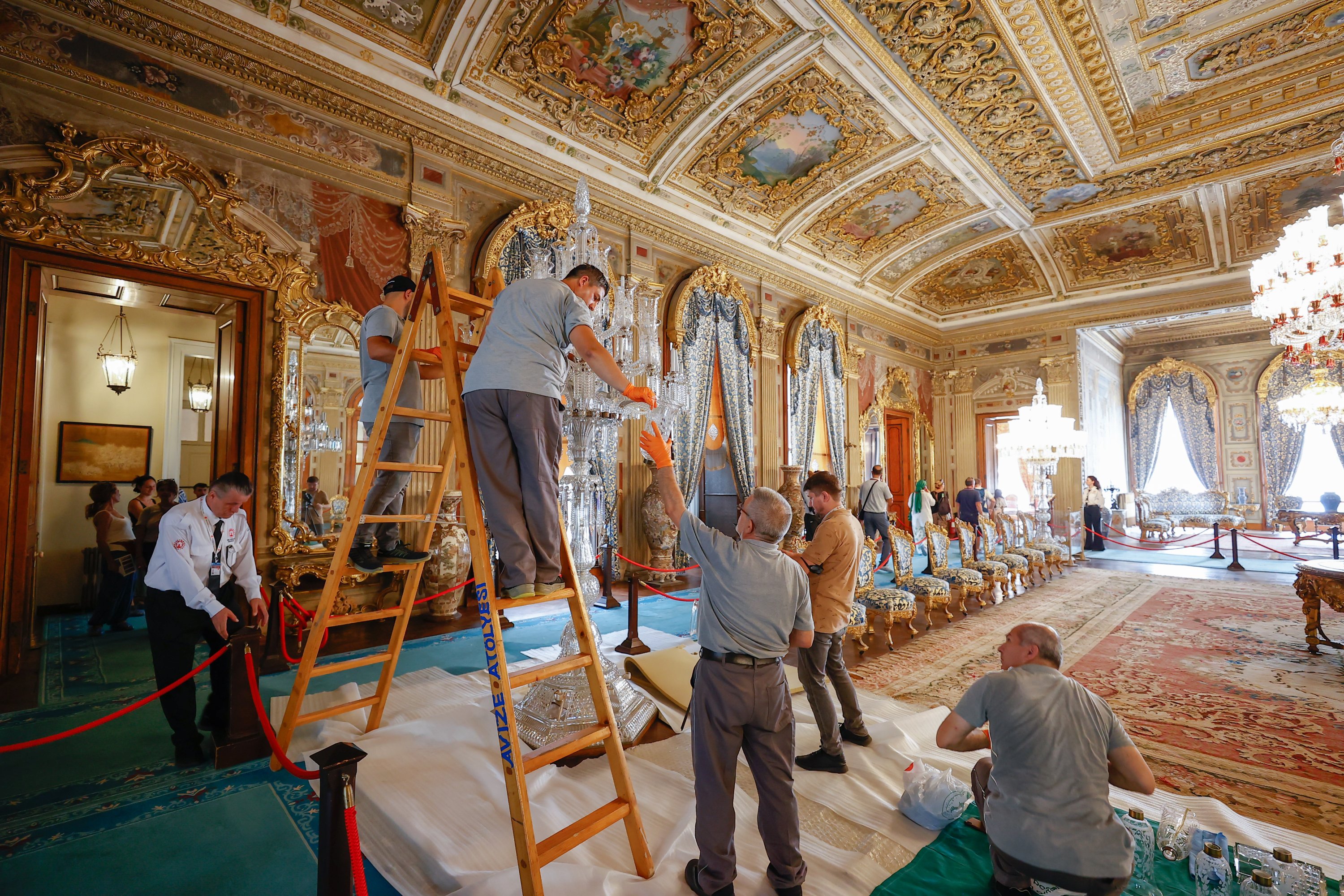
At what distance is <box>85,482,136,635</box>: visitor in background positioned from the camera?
529 centimetres

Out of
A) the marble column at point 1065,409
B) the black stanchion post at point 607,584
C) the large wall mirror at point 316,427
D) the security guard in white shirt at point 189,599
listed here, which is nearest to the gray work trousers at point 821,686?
the black stanchion post at point 607,584

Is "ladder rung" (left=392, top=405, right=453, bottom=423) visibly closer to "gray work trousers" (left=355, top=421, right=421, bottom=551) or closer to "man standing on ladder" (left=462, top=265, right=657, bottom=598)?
→ "gray work trousers" (left=355, top=421, right=421, bottom=551)

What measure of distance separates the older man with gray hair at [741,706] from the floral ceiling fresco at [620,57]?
17.4ft

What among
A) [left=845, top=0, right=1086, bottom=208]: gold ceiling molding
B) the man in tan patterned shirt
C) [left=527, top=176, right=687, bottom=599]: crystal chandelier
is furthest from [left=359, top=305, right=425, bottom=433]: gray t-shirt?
[left=845, top=0, right=1086, bottom=208]: gold ceiling molding

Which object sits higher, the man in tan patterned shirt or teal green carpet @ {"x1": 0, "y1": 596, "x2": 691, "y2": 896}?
the man in tan patterned shirt

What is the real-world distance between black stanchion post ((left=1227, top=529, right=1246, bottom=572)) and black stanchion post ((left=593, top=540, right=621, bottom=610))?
9.79 metres

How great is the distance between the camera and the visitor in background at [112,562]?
5293mm

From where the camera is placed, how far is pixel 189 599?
287 cm

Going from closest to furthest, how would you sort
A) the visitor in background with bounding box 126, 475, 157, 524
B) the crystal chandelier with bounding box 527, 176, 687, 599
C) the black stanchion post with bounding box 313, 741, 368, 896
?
the black stanchion post with bounding box 313, 741, 368, 896, the crystal chandelier with bounding box 527, 176, 687, 599, the visitor in background with bounding box 126, 475, 157, 524

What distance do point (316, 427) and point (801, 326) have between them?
301 inches

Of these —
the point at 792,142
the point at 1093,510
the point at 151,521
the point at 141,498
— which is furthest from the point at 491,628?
the point at 1093,510

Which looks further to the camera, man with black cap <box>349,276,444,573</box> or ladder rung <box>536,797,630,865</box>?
man with black cap <box>349,276,444,573</box>

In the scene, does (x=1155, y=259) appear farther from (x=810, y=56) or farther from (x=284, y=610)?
(x=284, y=610)

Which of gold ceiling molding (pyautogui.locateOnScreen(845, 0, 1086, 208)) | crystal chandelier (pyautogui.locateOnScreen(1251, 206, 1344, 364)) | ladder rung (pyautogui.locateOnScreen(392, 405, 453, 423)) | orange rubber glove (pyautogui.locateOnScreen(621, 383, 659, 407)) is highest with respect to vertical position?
gold ceiling molding (pyautogui.locateOnScreen(845, 0, 1086, 208))
